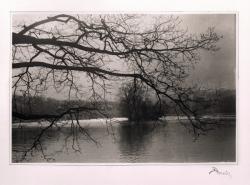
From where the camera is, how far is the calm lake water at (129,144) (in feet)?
2.95

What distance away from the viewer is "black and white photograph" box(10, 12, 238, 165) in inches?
35.5

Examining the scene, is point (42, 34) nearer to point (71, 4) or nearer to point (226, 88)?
point (71, 4)

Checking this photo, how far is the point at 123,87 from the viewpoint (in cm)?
91

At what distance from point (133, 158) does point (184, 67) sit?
1.11 feet

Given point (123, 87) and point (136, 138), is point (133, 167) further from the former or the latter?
point (123, 87)

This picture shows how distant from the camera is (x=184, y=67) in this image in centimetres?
91

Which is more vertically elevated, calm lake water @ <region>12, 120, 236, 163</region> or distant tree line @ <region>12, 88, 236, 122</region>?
distant tree line @ <region>12, 88, 236, 122</region>

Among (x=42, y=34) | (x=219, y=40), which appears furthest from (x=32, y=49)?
(x=219, y=40)
